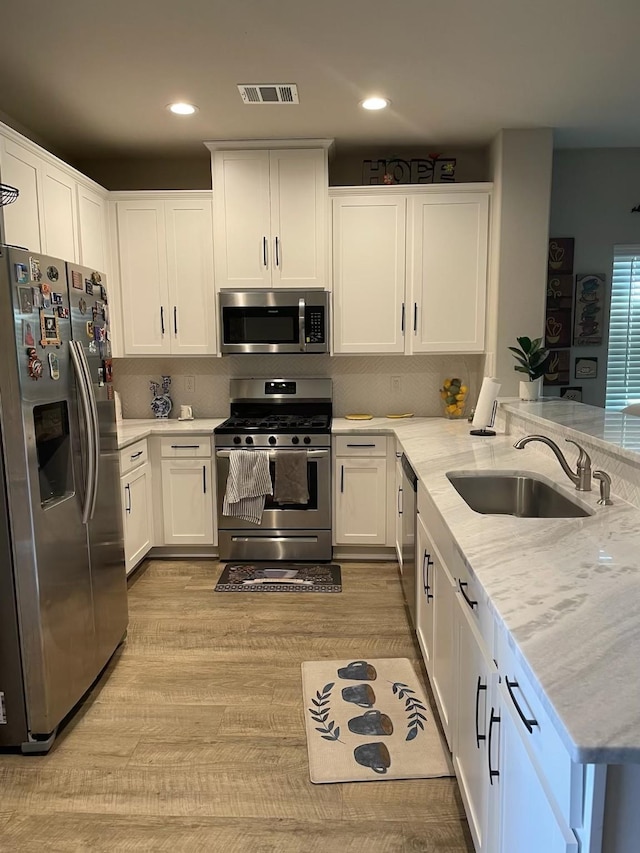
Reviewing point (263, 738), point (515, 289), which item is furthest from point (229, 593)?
point (515, 289)

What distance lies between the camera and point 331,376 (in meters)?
4.41

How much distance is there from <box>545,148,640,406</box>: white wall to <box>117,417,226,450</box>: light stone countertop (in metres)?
2.78

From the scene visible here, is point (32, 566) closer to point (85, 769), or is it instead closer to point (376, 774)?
point (85, 769)

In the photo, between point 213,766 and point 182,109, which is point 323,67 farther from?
point 213,766

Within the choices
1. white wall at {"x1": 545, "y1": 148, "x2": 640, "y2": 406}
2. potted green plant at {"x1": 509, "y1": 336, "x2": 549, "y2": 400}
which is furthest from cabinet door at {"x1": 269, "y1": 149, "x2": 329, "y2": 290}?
white wall at {"x1": 545, "y1": 148, "x2": 640, "y2": 406}

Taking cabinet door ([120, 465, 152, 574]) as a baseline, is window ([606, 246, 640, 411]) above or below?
above

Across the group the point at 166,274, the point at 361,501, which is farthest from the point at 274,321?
the point at 361,501

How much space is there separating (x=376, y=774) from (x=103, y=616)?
4.42 ft

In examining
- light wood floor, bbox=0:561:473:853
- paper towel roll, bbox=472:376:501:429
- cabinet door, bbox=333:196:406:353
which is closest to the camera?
light wood floor, bbox=0:561:473:853

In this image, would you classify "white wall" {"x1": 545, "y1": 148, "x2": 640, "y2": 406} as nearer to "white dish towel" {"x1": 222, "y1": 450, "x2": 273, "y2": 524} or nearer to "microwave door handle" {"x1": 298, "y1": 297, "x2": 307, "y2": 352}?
"microwave door handle" {"x1": 298, "y1": 297, "x2": 307, "y2": 352}

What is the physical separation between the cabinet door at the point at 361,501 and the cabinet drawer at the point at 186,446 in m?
0.88

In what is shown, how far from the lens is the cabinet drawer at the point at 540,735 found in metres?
0.90

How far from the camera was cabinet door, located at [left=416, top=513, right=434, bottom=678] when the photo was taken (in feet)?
7.75

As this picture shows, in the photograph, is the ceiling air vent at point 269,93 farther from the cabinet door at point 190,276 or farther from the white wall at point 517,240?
the white wall at point 517,240
